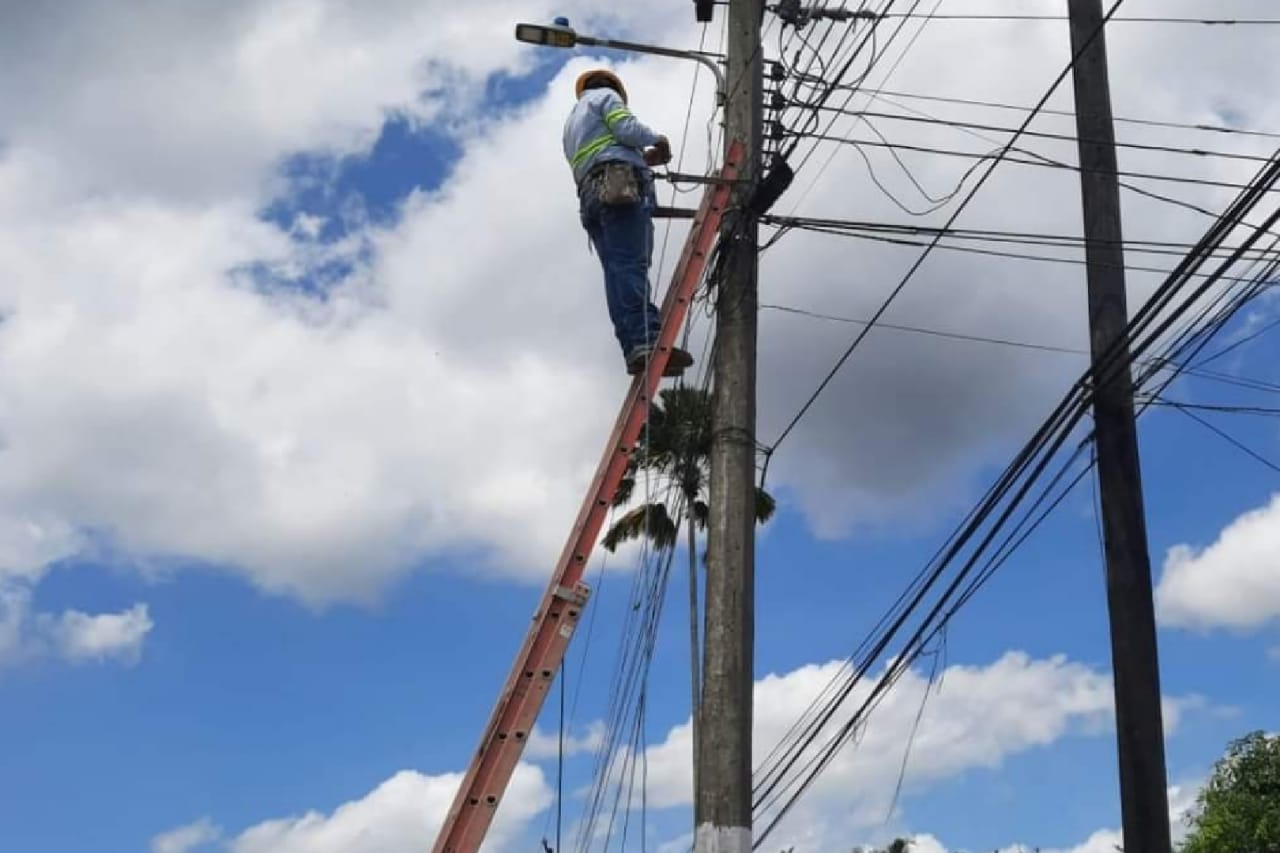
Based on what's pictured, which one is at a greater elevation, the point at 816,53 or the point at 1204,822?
the point at 816,53

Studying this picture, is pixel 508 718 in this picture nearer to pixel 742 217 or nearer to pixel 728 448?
pixel 728 448

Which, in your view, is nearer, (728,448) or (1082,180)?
(728,448)

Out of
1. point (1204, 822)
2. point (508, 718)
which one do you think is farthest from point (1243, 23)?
point (1204, 822)

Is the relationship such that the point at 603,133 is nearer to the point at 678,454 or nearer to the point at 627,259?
the point at 627,259

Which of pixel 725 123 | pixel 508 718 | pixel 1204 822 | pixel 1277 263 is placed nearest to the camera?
pixel 508 718

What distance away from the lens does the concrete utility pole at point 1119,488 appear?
25.2 ft

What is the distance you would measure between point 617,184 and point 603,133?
36 centimetres

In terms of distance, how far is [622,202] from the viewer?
318 inches

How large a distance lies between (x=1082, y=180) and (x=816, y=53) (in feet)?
6.01

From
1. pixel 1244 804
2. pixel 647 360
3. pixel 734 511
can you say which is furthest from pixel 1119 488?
pixel 1244 804

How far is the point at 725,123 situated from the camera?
8.76 meters

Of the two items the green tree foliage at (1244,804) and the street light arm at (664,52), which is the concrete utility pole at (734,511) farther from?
the green tree foliage at (1244,804)

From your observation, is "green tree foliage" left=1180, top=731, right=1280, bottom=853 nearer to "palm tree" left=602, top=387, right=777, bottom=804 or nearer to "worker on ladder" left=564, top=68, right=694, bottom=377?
"palm tree" left=602, top=387, right=777, bottom=804

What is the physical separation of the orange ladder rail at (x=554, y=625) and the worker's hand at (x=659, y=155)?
0.48m
